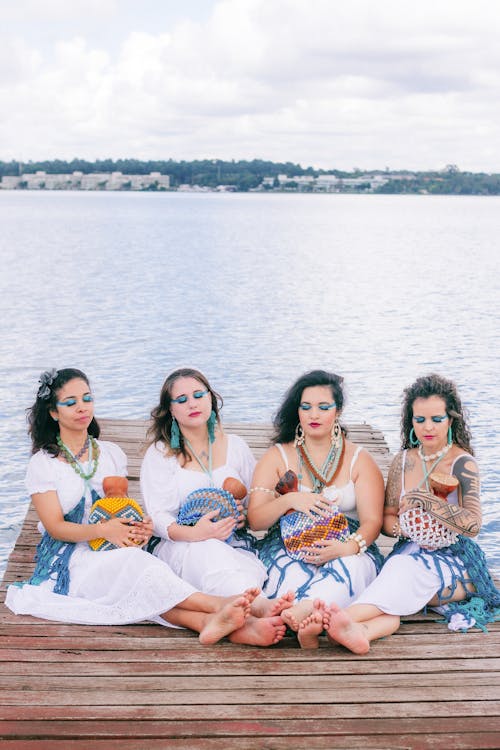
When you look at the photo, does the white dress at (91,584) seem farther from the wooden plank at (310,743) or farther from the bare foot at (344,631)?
the wooden plank at (310,743)

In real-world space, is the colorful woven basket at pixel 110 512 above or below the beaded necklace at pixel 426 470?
below

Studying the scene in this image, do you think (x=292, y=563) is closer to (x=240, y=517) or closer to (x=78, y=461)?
(x=240, y=517)

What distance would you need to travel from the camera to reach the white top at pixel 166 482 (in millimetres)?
4395

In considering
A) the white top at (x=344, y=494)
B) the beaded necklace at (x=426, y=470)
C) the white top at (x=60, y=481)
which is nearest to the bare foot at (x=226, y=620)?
the white top at (x=344, y=494)

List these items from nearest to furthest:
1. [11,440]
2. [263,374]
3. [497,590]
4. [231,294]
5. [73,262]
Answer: [497,590] < [11,440] < [263,374] < [231,294] < [73,262]

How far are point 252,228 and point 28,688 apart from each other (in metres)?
73.3

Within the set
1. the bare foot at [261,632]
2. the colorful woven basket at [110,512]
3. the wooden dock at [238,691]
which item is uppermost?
the colorful woven basket at [110,512]

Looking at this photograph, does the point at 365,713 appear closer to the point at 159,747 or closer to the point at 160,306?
the point at 159,747

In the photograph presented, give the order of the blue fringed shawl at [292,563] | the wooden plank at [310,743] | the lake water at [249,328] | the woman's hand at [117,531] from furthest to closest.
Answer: the lake water at [249,328] → the woman's hand at [117,531] → the blue fringed shawl at [292,563] → the wooden plank at [310,743]

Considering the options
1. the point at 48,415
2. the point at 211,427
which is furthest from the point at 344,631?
the point at 48,415

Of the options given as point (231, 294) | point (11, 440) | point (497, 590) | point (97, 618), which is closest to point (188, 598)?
point (97, 618)

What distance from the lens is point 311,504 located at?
13.7 feet

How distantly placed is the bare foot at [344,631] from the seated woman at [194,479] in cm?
49

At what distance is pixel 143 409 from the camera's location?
13.0m
